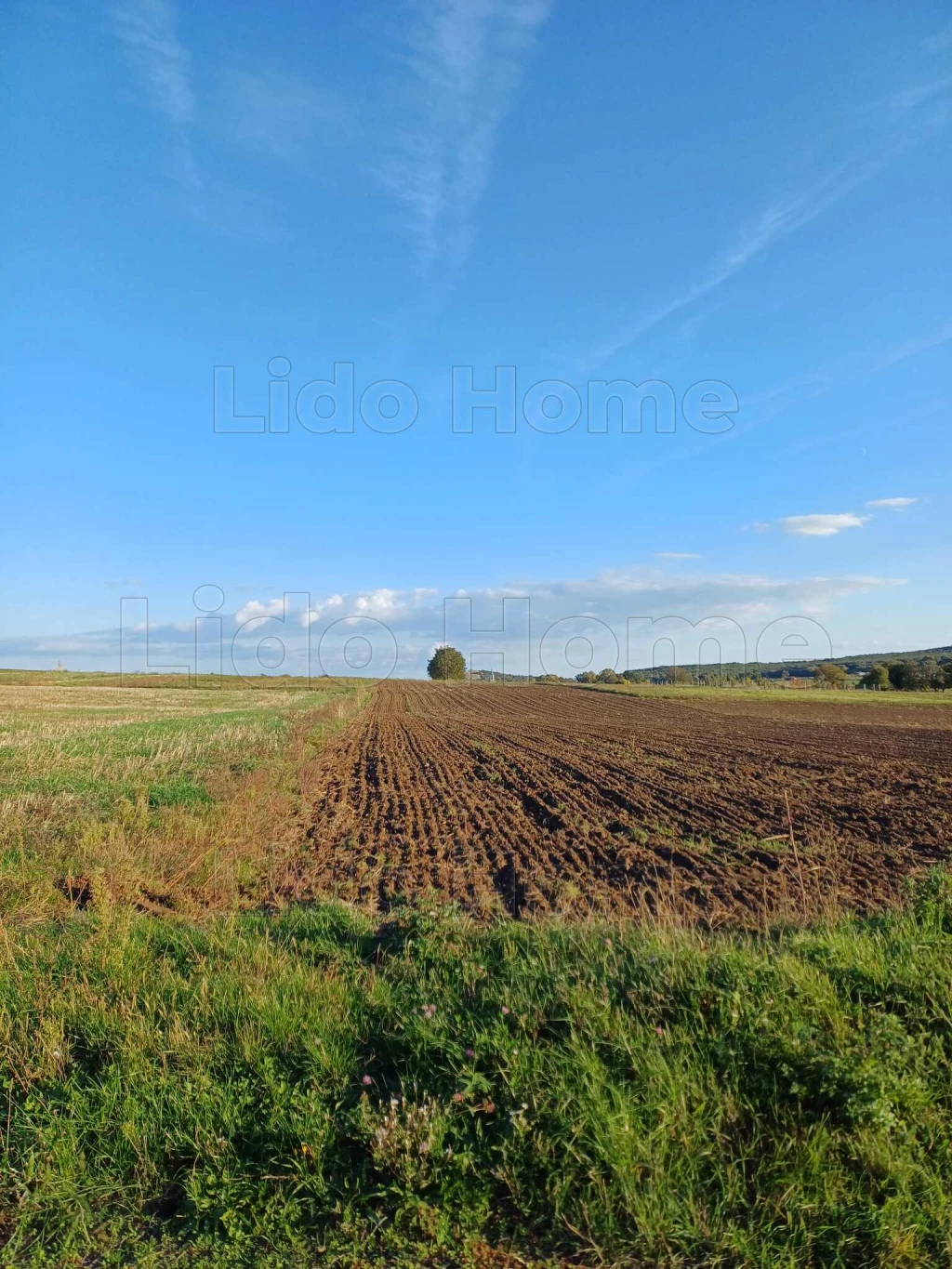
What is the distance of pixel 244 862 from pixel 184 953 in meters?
4.12

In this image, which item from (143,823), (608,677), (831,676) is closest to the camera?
(143,823)

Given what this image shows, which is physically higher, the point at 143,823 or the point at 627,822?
the point at 143,823

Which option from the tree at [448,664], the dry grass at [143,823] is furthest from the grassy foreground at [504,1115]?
the tree at [448,664]

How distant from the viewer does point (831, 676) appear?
344 feet

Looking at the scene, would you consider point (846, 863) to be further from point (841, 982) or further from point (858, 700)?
point (858, 700)

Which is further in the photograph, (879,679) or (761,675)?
(761,675)

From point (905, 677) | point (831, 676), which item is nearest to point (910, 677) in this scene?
point (905, 677)

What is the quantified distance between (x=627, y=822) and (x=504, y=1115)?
9555 millimetres

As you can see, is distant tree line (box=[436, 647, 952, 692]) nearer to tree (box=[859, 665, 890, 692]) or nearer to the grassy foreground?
tree (box=[859, 665, 890, 692])

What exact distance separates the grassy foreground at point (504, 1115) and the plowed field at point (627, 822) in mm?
2677

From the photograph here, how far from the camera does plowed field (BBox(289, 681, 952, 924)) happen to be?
8422mm

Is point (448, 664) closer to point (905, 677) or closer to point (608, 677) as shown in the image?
point (608, 677)

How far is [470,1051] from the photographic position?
3621 millimetres

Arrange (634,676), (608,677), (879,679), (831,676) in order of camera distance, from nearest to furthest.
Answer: (879,679)
(831,676)
(608,677)
(634,676)
